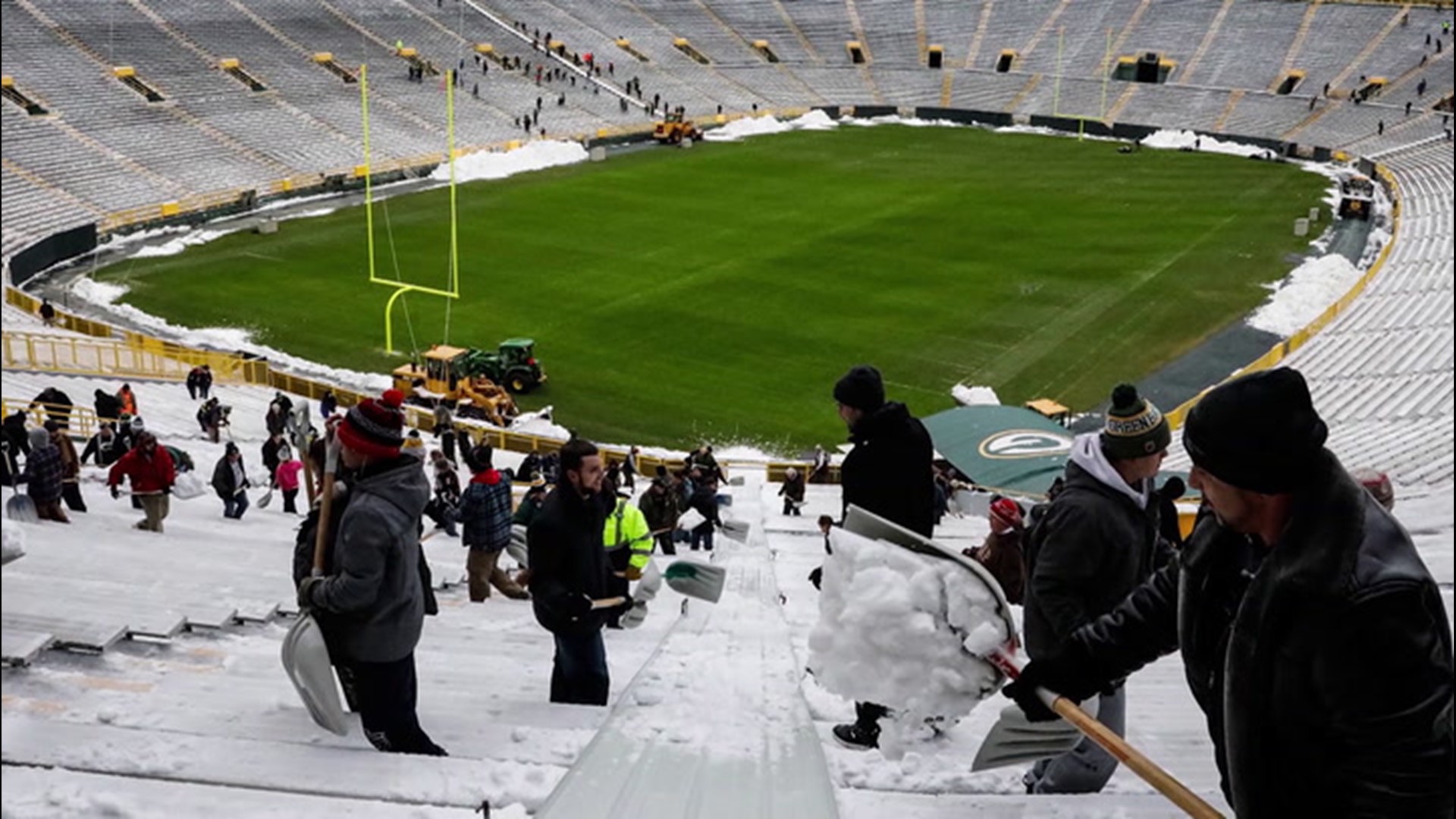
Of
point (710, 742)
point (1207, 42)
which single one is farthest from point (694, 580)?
point (1207, 42)

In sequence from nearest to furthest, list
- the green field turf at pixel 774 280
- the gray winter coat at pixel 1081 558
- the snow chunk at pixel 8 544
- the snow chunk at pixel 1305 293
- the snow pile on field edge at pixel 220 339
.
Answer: the snow chunk at pixel 8 544 < the gray winter coat at pixel 1081 558 < the snow pile on field edge at pixel 220 339 < the green field turf at pixel 774 280 < the snow chunk at pixel 1305 293

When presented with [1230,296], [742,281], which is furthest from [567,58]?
[1230,296]

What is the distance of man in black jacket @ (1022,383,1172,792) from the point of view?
3547 mm

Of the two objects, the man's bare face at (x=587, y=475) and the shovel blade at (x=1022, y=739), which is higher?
the man's bare face at (x=587, y=475)

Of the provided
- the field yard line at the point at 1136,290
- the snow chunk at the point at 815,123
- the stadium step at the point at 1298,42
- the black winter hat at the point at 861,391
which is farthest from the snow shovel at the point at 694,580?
the stadium step at the point at 1298,42

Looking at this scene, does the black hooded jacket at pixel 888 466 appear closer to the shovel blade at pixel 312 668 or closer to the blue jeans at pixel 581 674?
the blue jeans at pixel 581 674

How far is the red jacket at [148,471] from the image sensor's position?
8648 mm

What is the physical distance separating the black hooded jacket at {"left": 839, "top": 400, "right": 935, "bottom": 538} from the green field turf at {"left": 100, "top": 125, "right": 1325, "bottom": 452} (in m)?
13.3

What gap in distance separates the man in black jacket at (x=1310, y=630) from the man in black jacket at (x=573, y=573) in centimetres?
267

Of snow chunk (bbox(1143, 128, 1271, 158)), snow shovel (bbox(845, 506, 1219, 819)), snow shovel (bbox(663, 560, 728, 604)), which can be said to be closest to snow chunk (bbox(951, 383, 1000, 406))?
snow shovel (bbox(663, 560, 728, 604))

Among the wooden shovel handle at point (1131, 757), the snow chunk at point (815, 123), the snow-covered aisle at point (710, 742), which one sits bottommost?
the snow-covered aisle at point (710, 742)

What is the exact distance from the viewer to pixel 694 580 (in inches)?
234

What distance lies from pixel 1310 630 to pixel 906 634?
1.19m

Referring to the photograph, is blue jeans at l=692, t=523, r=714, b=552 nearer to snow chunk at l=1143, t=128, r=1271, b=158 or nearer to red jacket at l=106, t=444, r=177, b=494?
red jacket at l=106, t=444, r=177, b=494
